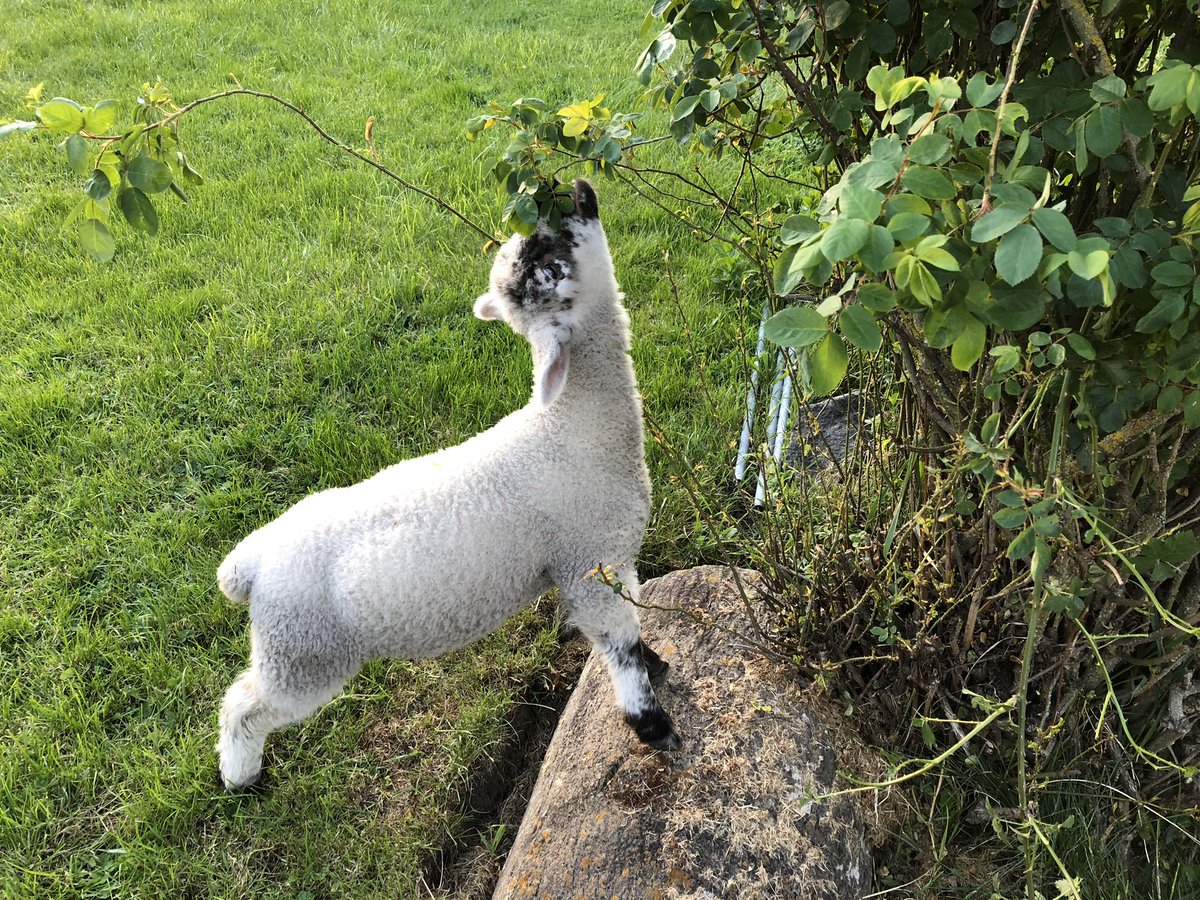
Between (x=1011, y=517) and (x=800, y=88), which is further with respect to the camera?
(x=800, y=88)

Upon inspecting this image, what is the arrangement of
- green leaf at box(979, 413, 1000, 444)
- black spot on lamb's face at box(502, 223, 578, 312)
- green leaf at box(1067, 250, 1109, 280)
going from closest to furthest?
green leaf at box(1067, 250, 1109, 280), green leaf at box(979, 413, 1000, 444), black spot on lamb's face at box(502, 223, 578, 312)

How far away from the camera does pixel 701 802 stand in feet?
7.37

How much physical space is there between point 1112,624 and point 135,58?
7.76m

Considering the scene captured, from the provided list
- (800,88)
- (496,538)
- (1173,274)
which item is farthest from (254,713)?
(1173,274)

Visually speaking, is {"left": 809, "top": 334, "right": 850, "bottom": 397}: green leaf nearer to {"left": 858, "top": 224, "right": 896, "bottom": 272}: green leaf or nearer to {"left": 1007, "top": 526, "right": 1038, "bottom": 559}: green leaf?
{"left": 858, "top": 224, "right": 896, "bottom": 272}: green leaf

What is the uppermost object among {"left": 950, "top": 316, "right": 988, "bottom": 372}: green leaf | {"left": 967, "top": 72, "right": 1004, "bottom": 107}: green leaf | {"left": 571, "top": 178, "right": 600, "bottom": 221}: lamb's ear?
{"left": 967, "top": 72, "right": 1004, "bottom": 107}: green leaf

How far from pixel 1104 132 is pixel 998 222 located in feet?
1.16

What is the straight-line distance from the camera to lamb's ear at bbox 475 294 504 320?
2533mm

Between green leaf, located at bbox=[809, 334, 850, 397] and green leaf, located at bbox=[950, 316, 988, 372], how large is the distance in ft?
0.61

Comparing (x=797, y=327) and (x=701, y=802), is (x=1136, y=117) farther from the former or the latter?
(x=701, y=802)

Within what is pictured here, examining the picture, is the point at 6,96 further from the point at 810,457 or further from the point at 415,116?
the point at 810,457

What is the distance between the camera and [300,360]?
410cm

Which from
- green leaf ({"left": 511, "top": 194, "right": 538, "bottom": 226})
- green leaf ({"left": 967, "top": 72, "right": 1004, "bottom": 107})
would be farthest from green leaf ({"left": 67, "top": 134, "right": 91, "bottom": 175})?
green leaf ({"left": 967, "top": 72, "right": 1004, "bottom": 107})

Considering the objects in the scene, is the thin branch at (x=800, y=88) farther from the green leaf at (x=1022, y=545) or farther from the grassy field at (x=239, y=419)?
the grassy field at (x=239, y=419)
